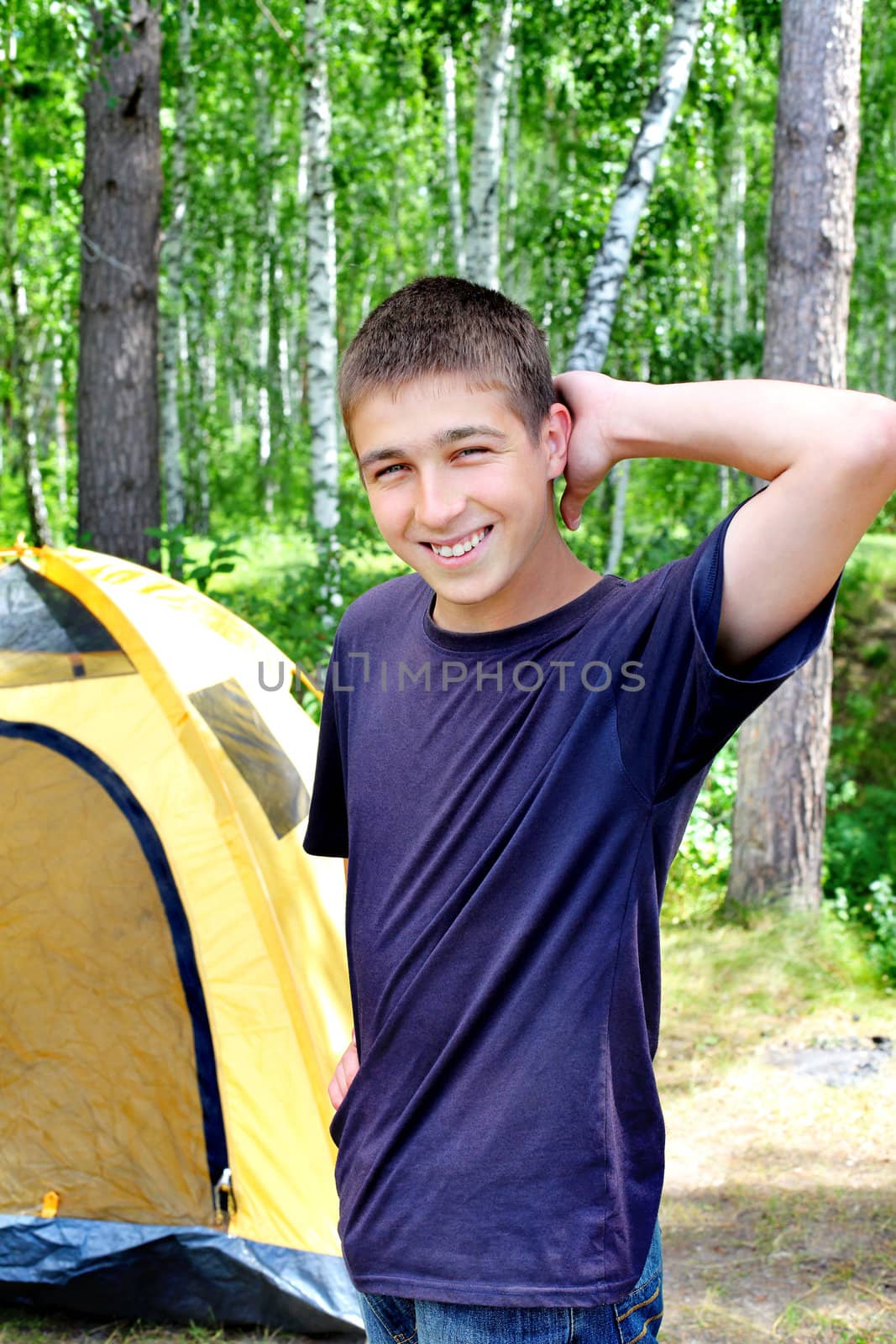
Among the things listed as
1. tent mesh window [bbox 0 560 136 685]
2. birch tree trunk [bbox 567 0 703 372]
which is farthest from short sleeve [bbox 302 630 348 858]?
birch tree trunk [bbox 567 0 703 372]

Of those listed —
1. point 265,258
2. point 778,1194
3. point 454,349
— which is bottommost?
point 778,1194

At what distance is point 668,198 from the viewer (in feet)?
29.4

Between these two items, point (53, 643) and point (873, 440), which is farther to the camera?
point (53, 643)

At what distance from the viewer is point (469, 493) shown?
1.40 m

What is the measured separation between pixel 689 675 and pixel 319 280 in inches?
250

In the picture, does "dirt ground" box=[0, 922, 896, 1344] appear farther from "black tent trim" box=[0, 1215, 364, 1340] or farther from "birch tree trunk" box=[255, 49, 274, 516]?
"birch tree trunk" box=[255, 49, 274, 516]

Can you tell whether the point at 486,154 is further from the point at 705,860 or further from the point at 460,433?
the point at 460,433

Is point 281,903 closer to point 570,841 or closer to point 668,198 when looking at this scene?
point 570,841

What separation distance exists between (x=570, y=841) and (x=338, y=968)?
1751mm

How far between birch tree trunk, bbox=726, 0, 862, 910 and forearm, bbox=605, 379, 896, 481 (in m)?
3.72

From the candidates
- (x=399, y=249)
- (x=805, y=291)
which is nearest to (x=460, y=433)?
(x=805, y=291)

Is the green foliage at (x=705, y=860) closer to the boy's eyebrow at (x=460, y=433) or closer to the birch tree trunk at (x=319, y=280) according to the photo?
the birch tree trunk at (x=319, y=280)

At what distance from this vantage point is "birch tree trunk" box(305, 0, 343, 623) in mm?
6719

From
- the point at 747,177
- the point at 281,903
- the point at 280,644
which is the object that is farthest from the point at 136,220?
the point at 747,177
